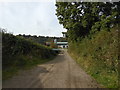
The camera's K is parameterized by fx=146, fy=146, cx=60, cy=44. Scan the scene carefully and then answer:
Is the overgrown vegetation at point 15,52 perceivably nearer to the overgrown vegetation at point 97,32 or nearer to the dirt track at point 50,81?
the dirt track at point 50,81

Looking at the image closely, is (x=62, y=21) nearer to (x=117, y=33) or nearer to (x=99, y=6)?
(x=99, y=6)

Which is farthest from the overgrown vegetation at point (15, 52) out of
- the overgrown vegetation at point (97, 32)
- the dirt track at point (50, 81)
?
the overgrown vegetation at point (97, 32)

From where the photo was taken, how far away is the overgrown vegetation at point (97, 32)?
7.88 metres

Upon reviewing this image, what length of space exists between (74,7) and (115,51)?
940 centimetres

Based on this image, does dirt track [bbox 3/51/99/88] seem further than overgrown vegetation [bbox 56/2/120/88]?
No

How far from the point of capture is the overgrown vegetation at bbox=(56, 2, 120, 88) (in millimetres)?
7883

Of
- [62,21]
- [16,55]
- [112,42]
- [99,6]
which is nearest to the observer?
[112,42]

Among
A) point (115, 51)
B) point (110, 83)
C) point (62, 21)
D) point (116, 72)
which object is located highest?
point (62, 21)

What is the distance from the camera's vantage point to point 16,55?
1521 cm

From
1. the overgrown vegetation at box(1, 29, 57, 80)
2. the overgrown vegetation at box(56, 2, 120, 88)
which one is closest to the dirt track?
the overgrown vegetation at box(56, 2, 120, 88)

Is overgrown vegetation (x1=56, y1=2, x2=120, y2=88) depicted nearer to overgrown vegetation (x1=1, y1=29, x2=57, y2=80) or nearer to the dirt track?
the dirt track

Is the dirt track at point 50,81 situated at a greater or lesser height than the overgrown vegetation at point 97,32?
lesser

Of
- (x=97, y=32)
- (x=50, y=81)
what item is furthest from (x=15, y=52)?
(x=50, y=81)

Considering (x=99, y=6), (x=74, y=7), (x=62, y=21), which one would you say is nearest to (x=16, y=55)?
(x=62, y=21)
